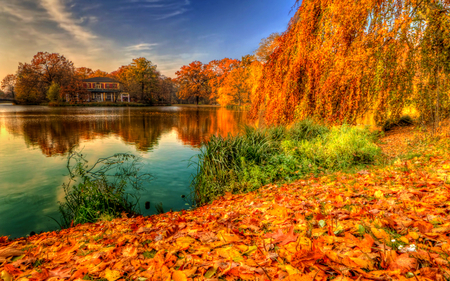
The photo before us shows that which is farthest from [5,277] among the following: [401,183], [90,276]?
[401,183]

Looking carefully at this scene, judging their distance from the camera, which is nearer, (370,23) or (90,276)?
(90,276)

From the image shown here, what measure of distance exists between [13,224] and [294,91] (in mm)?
7629

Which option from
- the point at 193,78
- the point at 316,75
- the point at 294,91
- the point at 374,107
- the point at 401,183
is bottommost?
the point at 401,183

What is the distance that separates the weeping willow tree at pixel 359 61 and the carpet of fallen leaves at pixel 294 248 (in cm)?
383

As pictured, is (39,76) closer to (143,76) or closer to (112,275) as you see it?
(143,76)

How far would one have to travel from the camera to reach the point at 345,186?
10.8 ft

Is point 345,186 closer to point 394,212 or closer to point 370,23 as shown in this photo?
point 394,212

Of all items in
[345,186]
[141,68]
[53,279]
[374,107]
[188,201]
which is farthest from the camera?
[141,68]

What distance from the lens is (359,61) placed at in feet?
18.6

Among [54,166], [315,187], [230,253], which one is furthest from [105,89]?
[230,253]

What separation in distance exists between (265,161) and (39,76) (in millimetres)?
63065

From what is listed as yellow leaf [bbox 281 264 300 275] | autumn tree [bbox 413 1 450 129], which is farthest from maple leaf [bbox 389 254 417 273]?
autumn tree [bbox 413 1 450 129]

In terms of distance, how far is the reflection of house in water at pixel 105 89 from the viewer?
55.8 m

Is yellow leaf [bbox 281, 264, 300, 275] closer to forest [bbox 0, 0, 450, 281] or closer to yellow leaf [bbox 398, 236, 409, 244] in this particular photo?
forest [bbox 0, 0, 450, 281]
